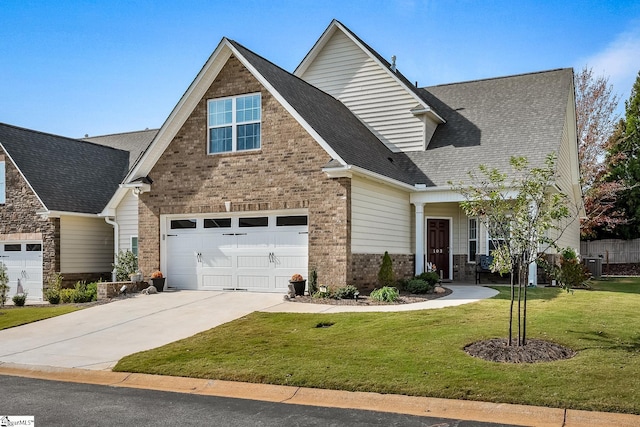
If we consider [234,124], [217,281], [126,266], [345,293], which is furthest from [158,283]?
[345,293]

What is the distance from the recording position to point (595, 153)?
36.7m

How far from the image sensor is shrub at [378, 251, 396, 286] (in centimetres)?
1784

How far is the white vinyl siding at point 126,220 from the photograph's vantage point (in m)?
22.4

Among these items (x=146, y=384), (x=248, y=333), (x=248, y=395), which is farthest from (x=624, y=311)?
(x=146, y=384)

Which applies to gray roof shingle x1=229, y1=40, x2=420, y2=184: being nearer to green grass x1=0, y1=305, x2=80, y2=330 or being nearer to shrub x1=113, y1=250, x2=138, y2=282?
shrub x1=113, y1=250, x2=138, y2=282

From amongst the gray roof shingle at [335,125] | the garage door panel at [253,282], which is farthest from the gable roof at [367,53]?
the garage door panel at [253,282]

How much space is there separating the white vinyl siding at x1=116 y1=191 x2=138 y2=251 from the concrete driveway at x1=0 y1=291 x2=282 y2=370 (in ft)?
16.2

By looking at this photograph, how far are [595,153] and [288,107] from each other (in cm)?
2575

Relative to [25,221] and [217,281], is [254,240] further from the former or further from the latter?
[25,221]

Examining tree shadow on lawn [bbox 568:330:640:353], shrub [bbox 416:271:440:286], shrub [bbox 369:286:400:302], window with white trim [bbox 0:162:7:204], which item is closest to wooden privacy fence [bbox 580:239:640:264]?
shrub [bbox 416:271:440:286]

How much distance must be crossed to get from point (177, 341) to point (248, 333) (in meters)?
1.34

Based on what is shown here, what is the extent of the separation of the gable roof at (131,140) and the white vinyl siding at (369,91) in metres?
9.44

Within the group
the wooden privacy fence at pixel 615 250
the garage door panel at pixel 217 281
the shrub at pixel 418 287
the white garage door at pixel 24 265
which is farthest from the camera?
the wooden privacy fence at pixel 615 250

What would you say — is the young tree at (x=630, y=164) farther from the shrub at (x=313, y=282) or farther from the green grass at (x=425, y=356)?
the shrub at (x=313, y=282)
